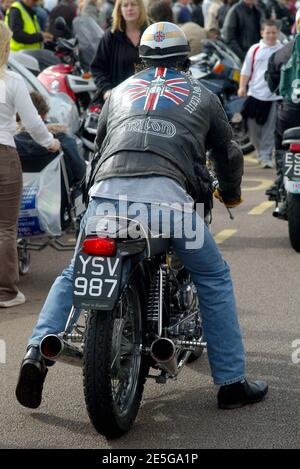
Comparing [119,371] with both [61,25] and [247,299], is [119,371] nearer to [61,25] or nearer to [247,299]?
[247,299]

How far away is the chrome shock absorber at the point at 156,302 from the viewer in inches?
211

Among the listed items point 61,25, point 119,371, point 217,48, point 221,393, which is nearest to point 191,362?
point 221,393

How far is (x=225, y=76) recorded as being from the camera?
1577 cm

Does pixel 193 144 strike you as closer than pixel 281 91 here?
Yes

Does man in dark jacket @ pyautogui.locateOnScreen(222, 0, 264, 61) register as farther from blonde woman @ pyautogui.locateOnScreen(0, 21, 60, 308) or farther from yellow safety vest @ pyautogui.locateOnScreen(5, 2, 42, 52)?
blonde woman @ pyautogui.locateOnScreen(0, 21, 60, 308)

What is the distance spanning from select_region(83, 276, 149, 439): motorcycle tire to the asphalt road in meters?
0.13

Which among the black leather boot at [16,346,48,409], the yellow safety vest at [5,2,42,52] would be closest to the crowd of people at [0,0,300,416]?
the black leather boot at [16,346,48,409]

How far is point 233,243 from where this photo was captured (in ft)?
33.0

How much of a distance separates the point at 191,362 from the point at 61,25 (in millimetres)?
9017

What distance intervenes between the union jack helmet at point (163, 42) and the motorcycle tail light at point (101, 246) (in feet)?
3.64

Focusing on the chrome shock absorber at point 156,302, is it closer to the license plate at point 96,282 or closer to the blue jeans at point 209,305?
the blue jeans at point 209,305

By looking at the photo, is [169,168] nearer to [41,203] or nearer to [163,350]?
[163,350]

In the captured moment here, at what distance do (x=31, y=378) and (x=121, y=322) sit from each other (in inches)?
18.6

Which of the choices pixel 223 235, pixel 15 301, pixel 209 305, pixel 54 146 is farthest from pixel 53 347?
pixel 223 235
